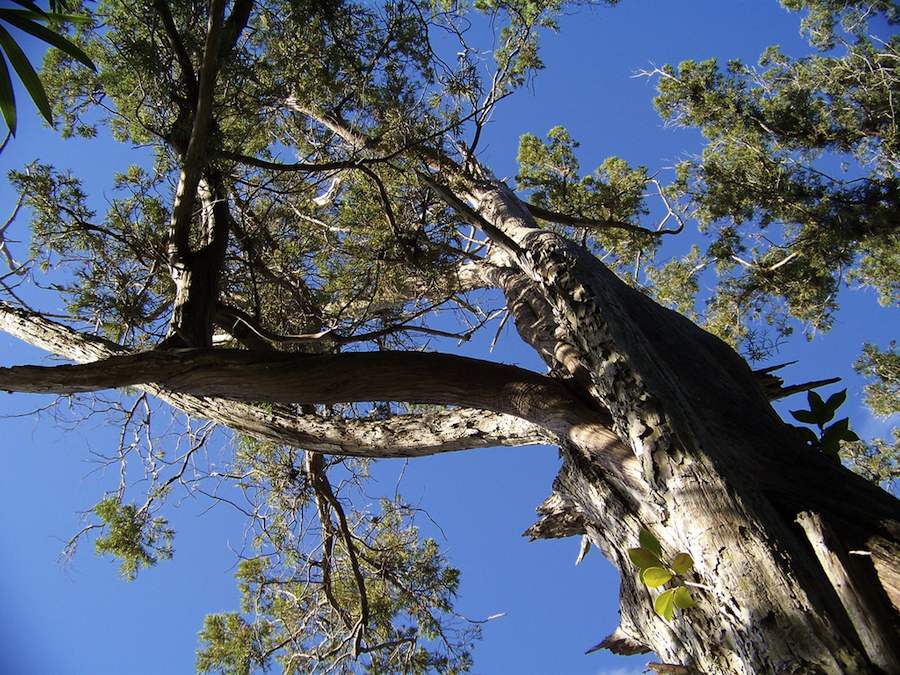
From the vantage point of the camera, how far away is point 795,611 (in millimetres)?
1946

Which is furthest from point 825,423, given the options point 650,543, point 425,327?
point 425,327

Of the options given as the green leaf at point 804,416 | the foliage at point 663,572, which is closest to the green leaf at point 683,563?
the foliage at point 663,572

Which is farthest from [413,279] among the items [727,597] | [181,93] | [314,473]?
[727,597]

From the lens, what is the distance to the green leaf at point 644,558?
2439 mm

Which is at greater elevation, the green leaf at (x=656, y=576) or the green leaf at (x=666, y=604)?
the green leaf at (x=656, y=576)

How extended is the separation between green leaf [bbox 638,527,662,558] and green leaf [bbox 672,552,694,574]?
13 cm

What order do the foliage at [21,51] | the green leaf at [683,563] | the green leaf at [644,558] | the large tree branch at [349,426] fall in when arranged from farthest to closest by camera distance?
the large tree branch at [349,426], the foliage at [21,51], the green leaf at [644,558], the green leaf at [683,563]

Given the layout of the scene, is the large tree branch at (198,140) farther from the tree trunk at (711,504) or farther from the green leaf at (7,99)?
the tree trunk at (711,504)

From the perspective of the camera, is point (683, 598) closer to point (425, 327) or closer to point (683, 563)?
point (683, 563)

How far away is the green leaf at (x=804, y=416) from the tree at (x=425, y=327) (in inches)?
9.7

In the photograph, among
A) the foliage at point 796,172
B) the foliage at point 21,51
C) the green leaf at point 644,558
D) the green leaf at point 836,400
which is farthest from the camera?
the foliage at point 796,172

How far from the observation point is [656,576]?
2371 millimetres

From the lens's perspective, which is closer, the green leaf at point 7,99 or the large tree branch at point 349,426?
the green leaf at point 7,99

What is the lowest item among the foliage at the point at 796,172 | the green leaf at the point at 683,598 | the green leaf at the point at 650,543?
the green leaf at the point at 683,598
